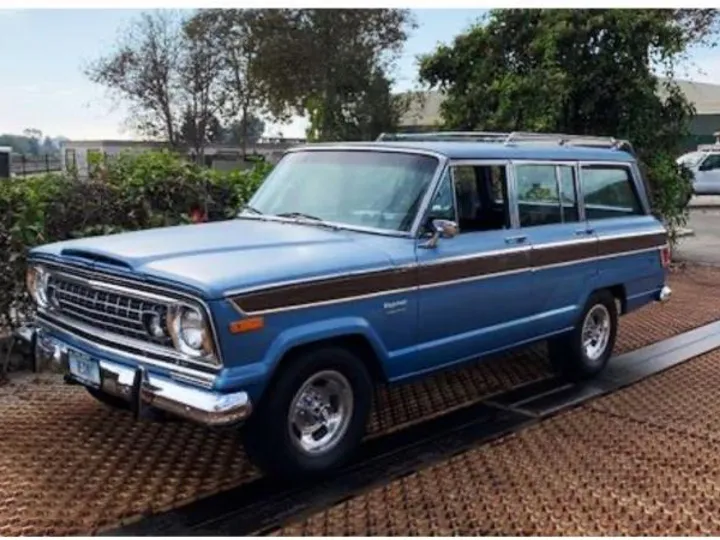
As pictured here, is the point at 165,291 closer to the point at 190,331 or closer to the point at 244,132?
the point at 190,331

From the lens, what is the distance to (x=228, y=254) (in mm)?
4219

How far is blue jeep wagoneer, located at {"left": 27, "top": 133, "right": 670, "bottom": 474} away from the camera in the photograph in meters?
3.92

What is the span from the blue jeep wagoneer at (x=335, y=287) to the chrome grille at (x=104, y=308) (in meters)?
0.01

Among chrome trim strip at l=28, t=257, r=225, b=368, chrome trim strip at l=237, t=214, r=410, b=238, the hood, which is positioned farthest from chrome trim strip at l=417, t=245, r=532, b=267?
chrome trim strip at l=28, t=257, r=225, b=368

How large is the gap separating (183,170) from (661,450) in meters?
4.77

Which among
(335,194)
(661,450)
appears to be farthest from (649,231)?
(335,194)

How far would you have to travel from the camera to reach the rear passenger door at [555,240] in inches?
225

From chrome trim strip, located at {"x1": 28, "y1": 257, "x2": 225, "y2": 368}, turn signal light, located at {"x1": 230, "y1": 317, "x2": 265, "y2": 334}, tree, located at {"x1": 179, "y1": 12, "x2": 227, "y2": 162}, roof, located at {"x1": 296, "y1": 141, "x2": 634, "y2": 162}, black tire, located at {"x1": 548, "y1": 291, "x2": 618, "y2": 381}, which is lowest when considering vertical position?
black tire, located at {"x1": 548, "y1": 291, "x2": 618, "y2": 381}

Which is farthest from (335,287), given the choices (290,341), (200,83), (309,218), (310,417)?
(200,83)

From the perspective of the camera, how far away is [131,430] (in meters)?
5.09

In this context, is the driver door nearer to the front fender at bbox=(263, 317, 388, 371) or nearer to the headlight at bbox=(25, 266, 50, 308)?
the front fender at bbox=(263, 317, 388, 371)

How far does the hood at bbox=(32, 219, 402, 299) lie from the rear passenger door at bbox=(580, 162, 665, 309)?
8.30ft

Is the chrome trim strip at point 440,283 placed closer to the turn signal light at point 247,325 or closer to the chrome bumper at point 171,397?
the turn signal light at point 247,325

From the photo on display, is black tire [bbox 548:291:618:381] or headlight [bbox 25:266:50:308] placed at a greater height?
headlight [bbox 25:266:50:308]
